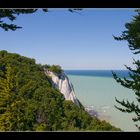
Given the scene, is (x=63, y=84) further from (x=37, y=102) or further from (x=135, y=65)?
(x=135, y=65)

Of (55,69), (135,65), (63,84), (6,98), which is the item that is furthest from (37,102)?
(135,65)

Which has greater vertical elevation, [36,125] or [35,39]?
[35,39]

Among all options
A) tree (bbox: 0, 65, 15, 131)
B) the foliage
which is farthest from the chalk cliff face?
tree (bbox: 0, 65, 15, 131)

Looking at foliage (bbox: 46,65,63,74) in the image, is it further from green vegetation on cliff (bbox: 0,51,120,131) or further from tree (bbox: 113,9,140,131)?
tree (bbox: 113,9,140,131)
